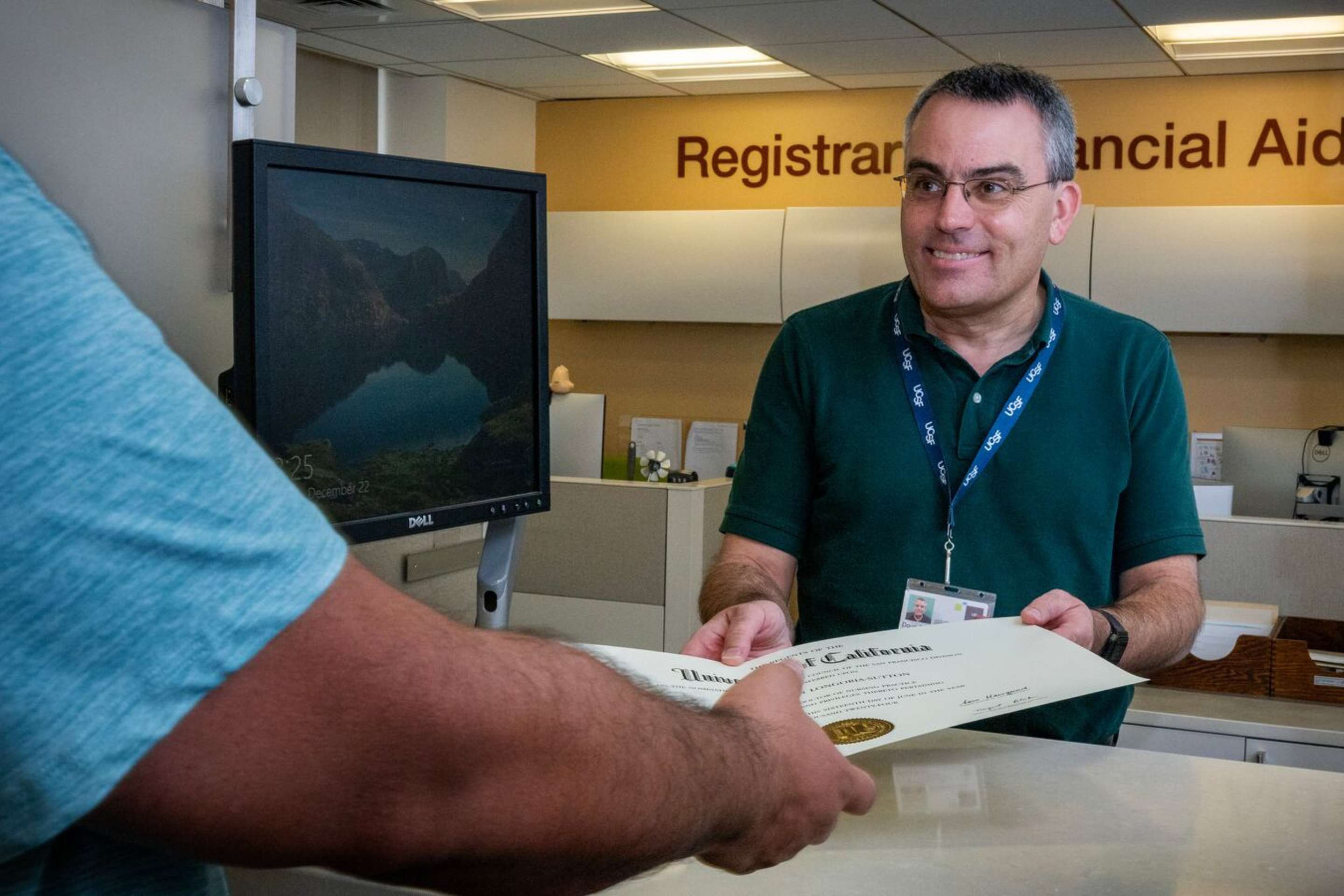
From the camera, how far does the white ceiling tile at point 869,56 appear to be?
19.4 ft

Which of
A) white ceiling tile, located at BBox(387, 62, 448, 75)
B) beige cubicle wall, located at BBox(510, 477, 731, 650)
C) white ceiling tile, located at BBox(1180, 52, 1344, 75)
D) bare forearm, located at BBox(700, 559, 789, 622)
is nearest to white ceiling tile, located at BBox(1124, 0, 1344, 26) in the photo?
white ceiling tile, located at BBox(1180, 52, 1344, 75)

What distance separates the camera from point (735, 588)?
5.74 feet

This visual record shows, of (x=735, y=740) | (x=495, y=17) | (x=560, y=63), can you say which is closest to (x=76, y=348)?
(x=735, y=740)

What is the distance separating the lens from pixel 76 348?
396 millimetres

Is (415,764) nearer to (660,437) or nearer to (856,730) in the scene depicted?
(856,730)

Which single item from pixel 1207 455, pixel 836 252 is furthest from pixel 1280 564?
pixel 836 252

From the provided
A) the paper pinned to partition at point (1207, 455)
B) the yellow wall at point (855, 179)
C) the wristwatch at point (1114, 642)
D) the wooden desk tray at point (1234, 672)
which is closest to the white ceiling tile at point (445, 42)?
the yellow wall at point (855, 179)

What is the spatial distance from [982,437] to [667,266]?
5.38 metres

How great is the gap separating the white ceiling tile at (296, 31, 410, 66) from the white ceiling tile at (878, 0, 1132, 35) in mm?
2595

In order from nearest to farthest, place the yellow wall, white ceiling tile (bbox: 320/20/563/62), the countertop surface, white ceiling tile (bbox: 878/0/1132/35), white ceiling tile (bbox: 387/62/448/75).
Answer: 1. the countertop surface
2. white ceiling tile (bbox: 878/0/1132/35)
3. white ceiling tile (bbox: 320/20/563/62)
4. the yellow wall
5. white ceiling tile (bbox: 387/62/448/75)

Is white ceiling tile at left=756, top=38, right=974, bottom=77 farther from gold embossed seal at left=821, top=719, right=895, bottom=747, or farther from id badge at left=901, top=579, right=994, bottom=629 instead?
gold embossed seal at left=821, top=719, right=895, bottom=747

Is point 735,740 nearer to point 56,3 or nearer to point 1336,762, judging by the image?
point 56,3

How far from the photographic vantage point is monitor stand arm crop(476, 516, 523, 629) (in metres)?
1.51

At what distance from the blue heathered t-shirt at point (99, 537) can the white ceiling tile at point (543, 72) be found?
6.35m
